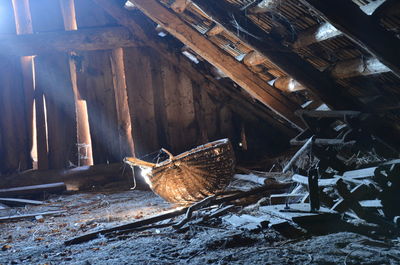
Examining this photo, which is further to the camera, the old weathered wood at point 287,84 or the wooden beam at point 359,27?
the old weathered wood at point 287,84

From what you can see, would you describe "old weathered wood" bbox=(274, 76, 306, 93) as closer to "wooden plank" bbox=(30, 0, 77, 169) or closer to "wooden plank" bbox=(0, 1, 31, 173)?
"wooden plank" bbox=(30, 0, 77, 169)

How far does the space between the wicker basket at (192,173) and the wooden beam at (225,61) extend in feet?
3.35

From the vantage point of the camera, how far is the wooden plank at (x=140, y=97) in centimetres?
722

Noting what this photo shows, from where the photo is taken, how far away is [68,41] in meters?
6.89

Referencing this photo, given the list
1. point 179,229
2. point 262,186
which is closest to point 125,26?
point 262,186

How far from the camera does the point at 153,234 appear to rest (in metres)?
3.82

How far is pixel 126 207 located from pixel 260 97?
2281 mm

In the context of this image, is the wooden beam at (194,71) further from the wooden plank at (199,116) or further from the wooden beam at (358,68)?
the wooden beam at (358,68)

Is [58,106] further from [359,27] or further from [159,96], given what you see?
[359,27]

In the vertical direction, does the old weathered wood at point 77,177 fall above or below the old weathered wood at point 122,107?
→ below

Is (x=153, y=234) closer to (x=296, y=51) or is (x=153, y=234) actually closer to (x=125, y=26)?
(x=296, y=51)

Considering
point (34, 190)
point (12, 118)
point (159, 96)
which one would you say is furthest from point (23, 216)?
point (159, 96)

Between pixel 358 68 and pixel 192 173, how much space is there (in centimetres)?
214

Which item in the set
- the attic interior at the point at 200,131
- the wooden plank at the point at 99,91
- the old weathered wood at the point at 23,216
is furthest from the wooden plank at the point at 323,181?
the wooden plank at the point at 99,91
